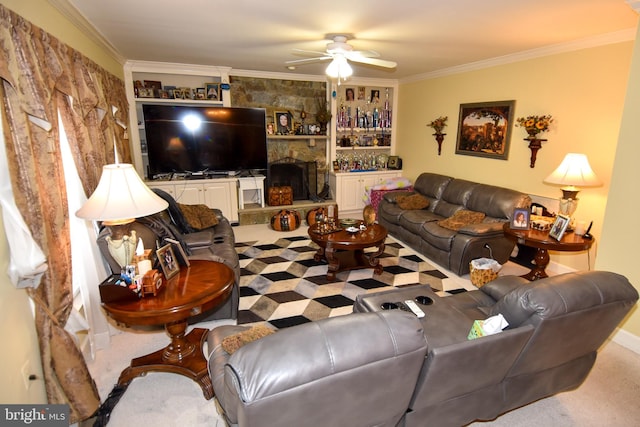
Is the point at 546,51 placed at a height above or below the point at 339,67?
→ above

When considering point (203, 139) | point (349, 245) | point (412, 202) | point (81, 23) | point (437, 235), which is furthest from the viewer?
point (203, 139)

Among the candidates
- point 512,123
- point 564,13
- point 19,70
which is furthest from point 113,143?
point 512,123

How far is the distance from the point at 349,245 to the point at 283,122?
3298 mm

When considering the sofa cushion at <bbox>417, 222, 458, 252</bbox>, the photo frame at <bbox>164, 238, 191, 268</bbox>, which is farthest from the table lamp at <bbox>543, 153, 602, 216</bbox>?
the photo frame at <bbox>164, 238, 191, 268</bbox>

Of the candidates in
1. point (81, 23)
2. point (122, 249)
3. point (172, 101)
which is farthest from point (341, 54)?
point (172, 101)

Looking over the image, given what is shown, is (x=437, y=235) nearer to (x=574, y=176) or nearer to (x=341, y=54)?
(x=574, y=176)

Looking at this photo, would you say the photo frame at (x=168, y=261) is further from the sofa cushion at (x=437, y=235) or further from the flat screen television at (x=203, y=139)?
the flat screen television at (x=203, y=139)

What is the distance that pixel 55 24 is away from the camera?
7.67 ft

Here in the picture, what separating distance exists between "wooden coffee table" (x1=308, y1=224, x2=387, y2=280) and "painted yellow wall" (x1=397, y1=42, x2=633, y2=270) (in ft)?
6.61

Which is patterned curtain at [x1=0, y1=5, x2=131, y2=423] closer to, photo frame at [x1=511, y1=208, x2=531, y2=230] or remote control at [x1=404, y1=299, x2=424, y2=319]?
remote control at [x1=404, y1=299, x2=424, y2=319]

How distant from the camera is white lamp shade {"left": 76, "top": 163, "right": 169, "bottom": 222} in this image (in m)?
1.90

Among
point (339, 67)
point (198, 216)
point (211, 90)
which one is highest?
point (211, 90)

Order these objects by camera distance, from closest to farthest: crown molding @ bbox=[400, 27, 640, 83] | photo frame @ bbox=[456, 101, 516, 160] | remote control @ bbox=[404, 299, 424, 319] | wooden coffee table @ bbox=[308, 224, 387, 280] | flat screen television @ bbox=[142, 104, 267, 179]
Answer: remote control @ bbox=[404, 299, 424, 319] → crown molding @ bbox=[400, 27, 640, 83] → wooden coffee table @ bbox=[308, 224, 387, 280] → photo frame @ bbox=[456, 101, 516, 160] → flat screen television @ bbox=[142, 104, 267, 179]

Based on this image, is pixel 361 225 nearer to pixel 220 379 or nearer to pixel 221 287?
pixel 221 287
